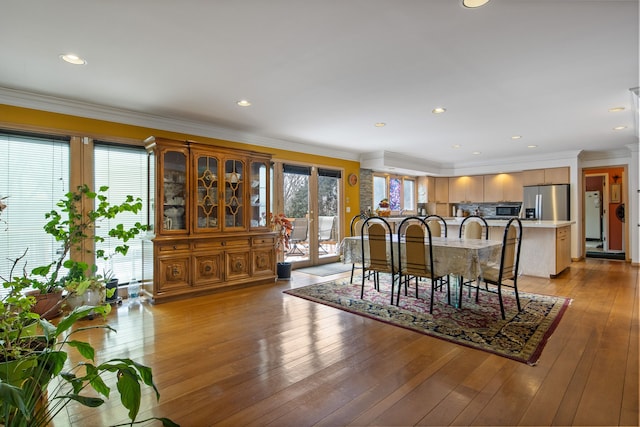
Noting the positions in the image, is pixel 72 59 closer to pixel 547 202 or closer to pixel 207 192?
pixel 207 192

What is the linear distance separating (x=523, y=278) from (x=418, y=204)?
403 centimetres

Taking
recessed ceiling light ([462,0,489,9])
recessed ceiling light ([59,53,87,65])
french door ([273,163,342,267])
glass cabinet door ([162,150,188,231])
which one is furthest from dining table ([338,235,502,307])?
recessed ceiling light ([59,53,87,65])

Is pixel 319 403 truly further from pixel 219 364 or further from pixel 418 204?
pixel 418 204

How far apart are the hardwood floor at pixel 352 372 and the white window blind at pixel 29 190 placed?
3.88 ft

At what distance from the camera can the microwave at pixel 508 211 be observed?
8.20 metres

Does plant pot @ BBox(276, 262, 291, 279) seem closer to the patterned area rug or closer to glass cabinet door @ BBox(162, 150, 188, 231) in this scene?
the patterned area rug

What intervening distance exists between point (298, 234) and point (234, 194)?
184 centimetres

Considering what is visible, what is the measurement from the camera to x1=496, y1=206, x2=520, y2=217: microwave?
820cm

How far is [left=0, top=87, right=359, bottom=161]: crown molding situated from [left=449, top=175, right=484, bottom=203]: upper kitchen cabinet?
4.72 metres

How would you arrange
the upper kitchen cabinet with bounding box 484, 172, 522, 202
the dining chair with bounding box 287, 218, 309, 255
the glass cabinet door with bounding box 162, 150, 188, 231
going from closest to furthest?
the glass cabinet door with bounding box 162, 150, 188, 231
the dining chair with bounding box 287, 218, 309, 255
the upper kitchen cabinet with bounding box 484, 172, 522, 202

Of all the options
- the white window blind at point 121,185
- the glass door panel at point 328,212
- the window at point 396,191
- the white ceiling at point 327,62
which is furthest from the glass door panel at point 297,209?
the white window blind at point 121,185

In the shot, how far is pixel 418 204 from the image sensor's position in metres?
9.26

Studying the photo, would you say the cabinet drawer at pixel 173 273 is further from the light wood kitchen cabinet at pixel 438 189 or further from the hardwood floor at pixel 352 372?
the light wood kitchen cabinet at pixel 438 189

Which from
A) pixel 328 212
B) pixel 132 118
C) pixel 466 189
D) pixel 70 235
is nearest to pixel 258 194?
pixel 132 118
